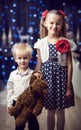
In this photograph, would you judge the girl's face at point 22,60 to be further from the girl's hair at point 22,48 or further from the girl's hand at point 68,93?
the girl's hand at point 68,93

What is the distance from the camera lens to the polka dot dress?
2.14 meters

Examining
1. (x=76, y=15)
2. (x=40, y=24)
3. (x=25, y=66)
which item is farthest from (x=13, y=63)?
(x=76, y=15)

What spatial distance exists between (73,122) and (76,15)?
0.67 meters

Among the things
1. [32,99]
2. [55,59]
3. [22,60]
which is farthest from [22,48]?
[32,99]

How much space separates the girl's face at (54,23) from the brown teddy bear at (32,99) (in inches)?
10.8

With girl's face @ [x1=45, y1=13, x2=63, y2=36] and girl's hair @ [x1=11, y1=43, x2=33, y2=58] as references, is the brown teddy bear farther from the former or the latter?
girl's face @ [x1=45, y1=13, x2=63, y2=36]

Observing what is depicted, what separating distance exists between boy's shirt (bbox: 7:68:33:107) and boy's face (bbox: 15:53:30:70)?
35 millimetres

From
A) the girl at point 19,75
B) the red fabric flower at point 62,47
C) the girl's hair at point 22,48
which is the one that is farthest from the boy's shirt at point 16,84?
the red fabric flower at point 62,47

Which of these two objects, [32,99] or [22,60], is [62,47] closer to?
[22,60]

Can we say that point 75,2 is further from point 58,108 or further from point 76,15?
point 58,108

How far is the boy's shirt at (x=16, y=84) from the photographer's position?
7.02 feet

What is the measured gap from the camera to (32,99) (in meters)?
2.12

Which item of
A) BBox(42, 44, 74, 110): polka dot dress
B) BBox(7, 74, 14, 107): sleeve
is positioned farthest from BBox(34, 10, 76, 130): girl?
BBox(7, 74, 14, 107): sleeve

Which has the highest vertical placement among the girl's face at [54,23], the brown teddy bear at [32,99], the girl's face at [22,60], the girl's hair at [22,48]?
the girl's face at [54,23]
